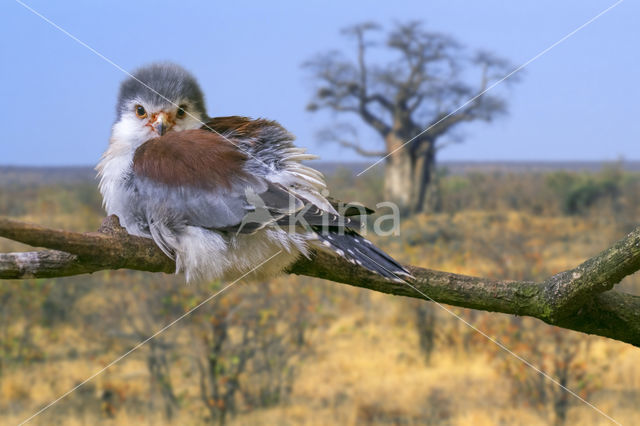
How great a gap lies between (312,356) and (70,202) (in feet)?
26.5

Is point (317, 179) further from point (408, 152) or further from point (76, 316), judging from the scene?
point (408, 152)

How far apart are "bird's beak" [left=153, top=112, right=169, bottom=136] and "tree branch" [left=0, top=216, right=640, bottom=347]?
62 centimetres

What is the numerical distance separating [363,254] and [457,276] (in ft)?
1.90

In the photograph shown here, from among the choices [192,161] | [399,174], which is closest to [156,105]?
[192,161]

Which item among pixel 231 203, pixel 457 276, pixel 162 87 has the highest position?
pixel 162 87

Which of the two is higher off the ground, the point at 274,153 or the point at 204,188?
the point at 274,153

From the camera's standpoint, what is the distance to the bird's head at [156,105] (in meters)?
3.29

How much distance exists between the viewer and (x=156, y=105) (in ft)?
10.9

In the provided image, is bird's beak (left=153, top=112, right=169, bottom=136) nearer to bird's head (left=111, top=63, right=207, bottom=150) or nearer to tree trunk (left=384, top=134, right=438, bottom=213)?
bird's head (left=111, top=63, right=207, bottom=150)

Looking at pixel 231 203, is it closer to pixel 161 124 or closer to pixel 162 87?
pixel 161 124

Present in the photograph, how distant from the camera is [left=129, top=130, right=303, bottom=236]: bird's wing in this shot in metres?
2.82

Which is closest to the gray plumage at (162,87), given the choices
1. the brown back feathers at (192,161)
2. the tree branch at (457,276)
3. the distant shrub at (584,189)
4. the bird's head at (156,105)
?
the bird's head at (156,105)

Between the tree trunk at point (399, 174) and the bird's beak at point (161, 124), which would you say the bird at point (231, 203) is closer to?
the bird's beak at point (161, 124)

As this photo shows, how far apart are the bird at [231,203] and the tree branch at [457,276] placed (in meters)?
0.13
